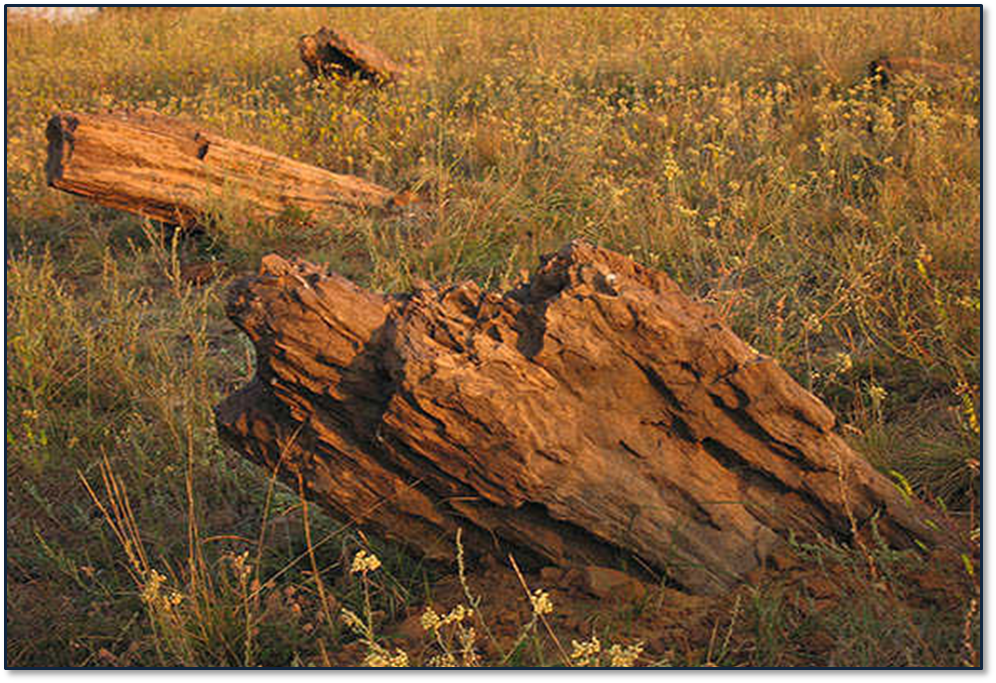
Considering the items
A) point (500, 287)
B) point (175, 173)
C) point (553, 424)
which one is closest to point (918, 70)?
point (500, 287)

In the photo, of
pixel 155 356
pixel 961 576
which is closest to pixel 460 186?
pixel 155 356

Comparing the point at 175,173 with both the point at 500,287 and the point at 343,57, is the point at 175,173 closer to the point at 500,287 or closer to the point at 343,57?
the point at 500,287

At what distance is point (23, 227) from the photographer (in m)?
6.09

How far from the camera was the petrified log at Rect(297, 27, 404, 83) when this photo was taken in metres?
8.03

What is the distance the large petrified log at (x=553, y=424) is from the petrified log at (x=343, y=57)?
6.40 meters

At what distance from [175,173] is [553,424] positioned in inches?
165

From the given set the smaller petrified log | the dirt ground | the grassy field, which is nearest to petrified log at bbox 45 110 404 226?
the grassy field

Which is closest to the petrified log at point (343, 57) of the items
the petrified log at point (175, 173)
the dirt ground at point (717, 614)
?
the petrified log at point (175, 173)

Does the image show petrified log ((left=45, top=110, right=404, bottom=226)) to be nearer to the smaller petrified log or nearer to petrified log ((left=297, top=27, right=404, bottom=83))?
petrified log ((left=297, top=27, right=404, bottom=83))

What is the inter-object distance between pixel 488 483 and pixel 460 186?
4.10 meters

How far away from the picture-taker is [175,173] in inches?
213

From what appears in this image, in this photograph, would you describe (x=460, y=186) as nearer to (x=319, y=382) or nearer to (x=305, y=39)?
(x=305, y=39)

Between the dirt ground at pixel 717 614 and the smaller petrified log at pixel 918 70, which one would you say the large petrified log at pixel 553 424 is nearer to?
the dirt ground at pixel 717 614

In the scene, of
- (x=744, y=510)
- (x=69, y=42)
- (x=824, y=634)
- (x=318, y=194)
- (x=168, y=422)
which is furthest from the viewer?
(x=69, y=42)
